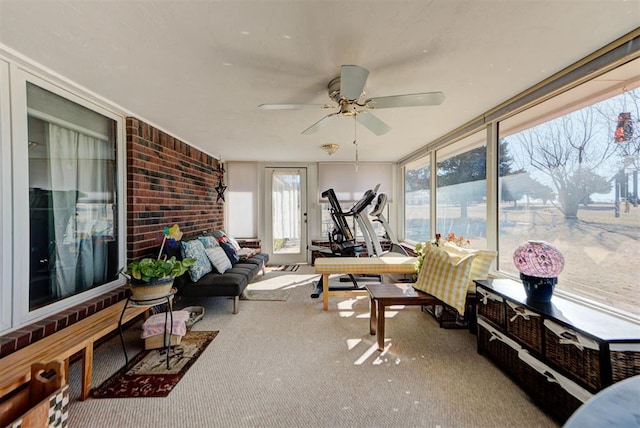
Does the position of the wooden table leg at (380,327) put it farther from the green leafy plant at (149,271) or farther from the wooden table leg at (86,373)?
the wooden table leg at (86,373)

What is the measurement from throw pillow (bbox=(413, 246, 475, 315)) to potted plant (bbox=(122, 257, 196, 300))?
89.2 inches

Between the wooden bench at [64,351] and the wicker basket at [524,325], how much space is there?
2.88m

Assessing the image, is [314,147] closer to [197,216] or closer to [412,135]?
[412,135]

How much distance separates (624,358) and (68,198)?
3.75 metres

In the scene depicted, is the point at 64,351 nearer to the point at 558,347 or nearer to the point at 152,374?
the point at 152,374

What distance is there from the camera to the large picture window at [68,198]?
187 cm

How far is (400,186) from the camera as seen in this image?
5.55 metres

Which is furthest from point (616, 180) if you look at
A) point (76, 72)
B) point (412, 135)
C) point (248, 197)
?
point (248, 197)

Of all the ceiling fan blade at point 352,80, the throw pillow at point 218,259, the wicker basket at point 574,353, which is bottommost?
the wicker basket at point 574,353

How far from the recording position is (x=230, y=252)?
3.76 m

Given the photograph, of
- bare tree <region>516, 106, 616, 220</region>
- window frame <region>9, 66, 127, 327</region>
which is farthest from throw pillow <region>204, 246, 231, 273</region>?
bare tree <region>516, 106, 616, 220</region>

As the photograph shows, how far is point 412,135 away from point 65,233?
393 cm

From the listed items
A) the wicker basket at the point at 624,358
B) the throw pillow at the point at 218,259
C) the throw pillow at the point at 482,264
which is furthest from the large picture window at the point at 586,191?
the throw pillow at the point at 218,259

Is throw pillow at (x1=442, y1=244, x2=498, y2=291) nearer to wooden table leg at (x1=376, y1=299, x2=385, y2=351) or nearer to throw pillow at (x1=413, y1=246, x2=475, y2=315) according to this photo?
throw pillow at (x1=413, y1=246, x2=475, y2=315)
